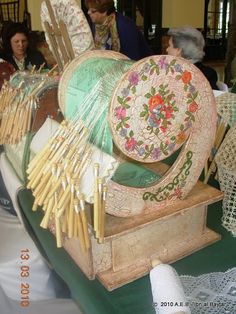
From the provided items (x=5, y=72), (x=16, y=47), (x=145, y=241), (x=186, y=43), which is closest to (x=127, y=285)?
(x=145, y=241)

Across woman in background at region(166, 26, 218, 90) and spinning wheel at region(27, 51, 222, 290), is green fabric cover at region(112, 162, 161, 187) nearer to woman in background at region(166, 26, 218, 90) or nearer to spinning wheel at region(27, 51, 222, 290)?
spinning wheel at region(27, 51, 222, 290)

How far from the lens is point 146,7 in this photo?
624 cm

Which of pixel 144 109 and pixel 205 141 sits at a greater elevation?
pixel 144 109

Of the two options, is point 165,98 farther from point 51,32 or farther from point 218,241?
point 51,32

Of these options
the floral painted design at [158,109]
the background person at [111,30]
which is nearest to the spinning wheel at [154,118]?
the floral painted design at [158,109]

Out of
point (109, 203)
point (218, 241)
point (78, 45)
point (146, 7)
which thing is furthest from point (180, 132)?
point (146, 7)

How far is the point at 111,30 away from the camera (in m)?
2.16

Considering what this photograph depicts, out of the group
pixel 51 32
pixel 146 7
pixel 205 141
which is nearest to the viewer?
pixel 205 141

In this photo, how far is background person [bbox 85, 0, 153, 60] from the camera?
212cm

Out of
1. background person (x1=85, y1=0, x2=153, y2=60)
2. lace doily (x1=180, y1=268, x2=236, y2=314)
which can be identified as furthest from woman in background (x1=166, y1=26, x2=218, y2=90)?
lace doily (x1=180, y1=268, x2=236, y2=314)

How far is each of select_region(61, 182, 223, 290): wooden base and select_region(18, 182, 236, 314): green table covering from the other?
0.7 inches

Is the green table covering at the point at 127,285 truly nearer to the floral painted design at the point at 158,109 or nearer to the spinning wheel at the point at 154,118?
the spinning wheel at the point at 154,118

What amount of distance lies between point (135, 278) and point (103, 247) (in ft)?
0.35

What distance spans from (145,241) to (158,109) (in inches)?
13.2
